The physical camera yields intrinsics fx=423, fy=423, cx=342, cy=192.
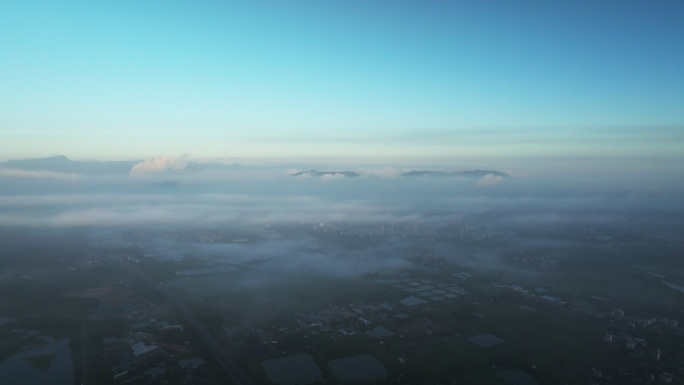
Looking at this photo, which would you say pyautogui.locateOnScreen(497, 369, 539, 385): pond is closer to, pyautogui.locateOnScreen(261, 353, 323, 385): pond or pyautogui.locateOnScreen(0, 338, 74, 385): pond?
pyautogui.locateOnScreen(261, 353, 323, 385): pond

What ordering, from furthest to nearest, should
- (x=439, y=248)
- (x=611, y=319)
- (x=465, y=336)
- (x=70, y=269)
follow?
(x=439, y=248)
(x=70, y=269)
(x=611, y=319)
(x=465, y=336)

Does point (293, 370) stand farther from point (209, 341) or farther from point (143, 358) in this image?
point (143, 358)

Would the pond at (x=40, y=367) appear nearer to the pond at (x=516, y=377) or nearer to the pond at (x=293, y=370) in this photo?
the pond at (x=293, y=370)

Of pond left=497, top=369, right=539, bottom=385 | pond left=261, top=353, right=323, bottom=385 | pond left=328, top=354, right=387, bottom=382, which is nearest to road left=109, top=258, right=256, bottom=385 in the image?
pond left=261, top=353, right=323, bottom=385

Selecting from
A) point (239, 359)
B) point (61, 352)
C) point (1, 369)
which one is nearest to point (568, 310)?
point (239, 359)

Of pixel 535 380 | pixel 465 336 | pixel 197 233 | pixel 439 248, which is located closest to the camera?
pixel 535 380

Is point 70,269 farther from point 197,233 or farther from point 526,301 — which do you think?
point 526,301
